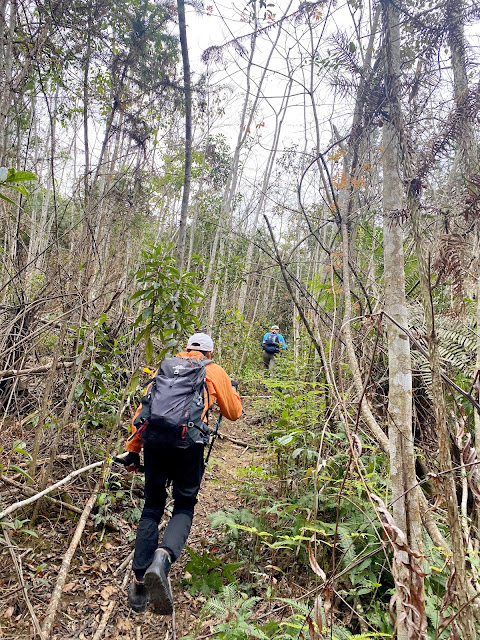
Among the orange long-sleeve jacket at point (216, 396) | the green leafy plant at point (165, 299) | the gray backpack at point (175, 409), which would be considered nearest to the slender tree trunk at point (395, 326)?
the gray backpack at point (175, 409)

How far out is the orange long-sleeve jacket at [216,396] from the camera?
308 cm

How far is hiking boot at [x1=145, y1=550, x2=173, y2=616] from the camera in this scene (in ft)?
8.20

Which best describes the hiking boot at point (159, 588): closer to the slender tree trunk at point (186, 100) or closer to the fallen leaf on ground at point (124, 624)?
the fallen leaf on ground at point (124, 624)

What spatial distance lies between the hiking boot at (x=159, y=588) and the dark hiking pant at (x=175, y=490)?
23 centimetres

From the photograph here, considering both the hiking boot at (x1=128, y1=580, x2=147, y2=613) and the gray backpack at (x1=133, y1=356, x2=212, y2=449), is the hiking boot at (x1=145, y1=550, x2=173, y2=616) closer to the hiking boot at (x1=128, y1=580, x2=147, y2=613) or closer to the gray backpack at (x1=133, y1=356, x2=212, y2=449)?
the hiking boot at (x1=128, y1=580, x2=147, y2=613)

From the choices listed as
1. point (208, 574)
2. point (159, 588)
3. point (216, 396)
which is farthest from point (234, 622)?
point (216, 396)

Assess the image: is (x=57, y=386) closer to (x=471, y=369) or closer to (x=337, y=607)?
(x=337, y=607)

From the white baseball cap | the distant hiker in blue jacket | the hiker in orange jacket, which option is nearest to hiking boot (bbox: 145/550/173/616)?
the hiker in orange jacket

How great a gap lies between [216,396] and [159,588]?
4.36 feet

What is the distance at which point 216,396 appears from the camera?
10.4 feet

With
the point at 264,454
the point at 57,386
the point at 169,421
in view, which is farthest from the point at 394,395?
the point at 264,454

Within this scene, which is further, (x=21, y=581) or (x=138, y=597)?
(x=138, y=597)

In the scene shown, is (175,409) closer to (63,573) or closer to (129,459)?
(129,459)

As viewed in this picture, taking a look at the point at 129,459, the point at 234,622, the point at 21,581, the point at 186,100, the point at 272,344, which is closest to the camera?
the point at 234,622
